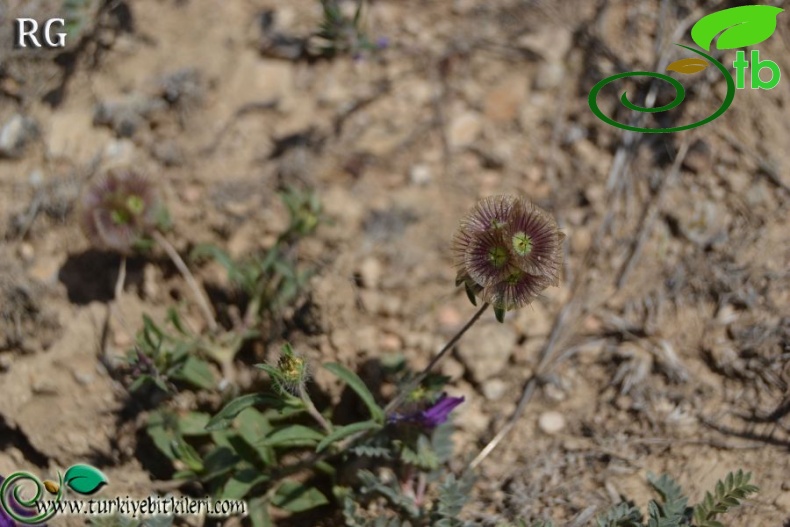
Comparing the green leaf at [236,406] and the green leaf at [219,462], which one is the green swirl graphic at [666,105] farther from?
the green leaf at [219,462]

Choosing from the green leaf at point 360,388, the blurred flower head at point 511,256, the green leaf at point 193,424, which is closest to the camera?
the blurred flower head at point 511,256

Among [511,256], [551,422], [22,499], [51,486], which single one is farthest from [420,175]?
[22,499]

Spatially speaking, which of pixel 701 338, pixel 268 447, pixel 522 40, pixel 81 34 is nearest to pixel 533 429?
pixel 701 338

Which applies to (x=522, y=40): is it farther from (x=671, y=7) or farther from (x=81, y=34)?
(x=81, y=34)

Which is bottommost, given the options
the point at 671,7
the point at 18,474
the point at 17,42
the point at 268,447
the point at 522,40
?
the point at 18,474

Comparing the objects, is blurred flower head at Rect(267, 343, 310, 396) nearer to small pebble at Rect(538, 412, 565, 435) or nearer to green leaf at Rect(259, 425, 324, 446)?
green leaf at Rect(259, 425, 324, 446)

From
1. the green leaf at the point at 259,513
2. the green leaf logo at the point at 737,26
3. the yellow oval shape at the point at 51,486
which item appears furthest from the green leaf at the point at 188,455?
the green leaf logo at the point at 737,26
